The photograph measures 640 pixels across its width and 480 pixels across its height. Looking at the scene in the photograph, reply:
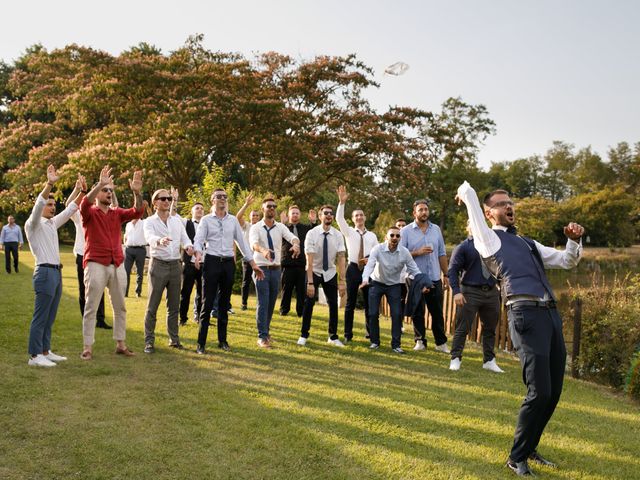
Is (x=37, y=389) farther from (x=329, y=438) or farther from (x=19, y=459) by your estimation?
(x=329, y=438)

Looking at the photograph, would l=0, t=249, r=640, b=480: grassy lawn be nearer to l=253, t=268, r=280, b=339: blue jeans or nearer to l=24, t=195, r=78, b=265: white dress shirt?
l=253, t=268, r=280, b=339: blue jeans

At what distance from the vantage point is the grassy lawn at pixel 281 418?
158 inches

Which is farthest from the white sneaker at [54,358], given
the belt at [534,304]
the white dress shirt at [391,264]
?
the belt at [534,304]

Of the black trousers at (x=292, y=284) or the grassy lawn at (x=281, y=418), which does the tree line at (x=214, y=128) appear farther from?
the grassy lawn at (x=281, y=418)

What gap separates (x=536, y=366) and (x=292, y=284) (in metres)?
6.37

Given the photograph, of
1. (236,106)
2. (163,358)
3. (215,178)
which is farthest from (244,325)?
(236,106)

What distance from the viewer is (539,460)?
4.26 metres

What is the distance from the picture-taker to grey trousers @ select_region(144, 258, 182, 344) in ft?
24.3

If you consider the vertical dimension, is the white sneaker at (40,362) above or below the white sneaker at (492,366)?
below

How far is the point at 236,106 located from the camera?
22.2 m

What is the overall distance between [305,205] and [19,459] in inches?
979

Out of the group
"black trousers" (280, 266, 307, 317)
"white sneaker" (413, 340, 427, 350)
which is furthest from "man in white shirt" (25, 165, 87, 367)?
"white sneaker" (413, 340, 427, 350)

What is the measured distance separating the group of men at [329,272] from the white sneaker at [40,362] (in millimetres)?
14

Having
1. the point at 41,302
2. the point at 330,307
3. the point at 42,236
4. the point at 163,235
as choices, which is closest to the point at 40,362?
the point at 41,302
